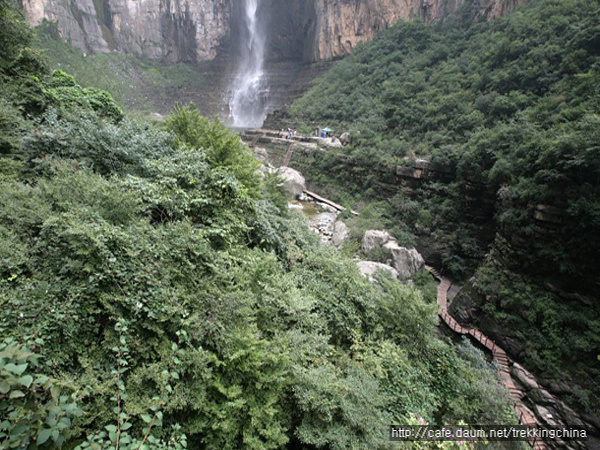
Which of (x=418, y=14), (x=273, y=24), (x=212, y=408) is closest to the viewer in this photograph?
(x=212, y=408)

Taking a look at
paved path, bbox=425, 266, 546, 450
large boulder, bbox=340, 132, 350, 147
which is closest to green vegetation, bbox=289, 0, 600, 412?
large boulder, bbox=340, 132, 350, 147

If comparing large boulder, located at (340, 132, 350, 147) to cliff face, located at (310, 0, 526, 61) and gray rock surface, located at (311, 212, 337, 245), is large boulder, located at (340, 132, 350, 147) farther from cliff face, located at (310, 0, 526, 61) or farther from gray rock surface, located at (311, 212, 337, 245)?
cliff face, located at (310, 0, 526, 61)

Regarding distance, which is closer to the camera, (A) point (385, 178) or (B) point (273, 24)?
(A) point (385, 178)

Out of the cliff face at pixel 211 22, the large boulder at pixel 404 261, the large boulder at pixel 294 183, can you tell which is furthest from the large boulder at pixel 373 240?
the cliff face at pixel 211 22

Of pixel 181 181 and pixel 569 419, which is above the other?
pixel 181 181

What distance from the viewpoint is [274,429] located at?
7.38ft

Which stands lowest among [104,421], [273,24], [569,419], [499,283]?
[569,419]

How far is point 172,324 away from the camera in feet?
7.56

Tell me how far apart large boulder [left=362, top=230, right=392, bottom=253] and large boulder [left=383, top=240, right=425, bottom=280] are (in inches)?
9.6

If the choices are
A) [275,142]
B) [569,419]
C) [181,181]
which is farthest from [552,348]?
[275,142]

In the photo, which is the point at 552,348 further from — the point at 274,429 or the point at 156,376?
the point at 156,376

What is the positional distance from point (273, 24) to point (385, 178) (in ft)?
135

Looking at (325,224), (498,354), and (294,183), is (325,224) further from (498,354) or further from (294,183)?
(498,354)


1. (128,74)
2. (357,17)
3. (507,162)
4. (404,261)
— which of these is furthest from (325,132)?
(128,74)
